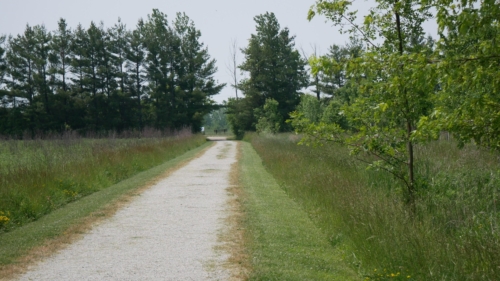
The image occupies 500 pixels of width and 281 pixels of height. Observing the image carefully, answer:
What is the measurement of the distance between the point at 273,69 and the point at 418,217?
6139 centimetres

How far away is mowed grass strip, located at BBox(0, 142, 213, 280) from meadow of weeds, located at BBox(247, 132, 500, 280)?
162 inches

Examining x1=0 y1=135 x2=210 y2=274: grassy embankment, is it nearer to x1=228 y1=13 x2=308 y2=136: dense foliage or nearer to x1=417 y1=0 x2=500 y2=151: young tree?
x1=417 y1=0 x2=500 y2=151: young tree

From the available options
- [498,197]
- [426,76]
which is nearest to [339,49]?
[498,197]

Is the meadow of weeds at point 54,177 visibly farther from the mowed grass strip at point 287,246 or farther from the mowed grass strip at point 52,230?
the mowed grass strip at point 287,246

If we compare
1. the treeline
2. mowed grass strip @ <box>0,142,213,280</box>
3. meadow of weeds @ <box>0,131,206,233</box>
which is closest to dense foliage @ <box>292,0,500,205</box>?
mowed grass strip @ <box>0,142,213,280</box>

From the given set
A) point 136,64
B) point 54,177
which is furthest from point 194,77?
point 54,177

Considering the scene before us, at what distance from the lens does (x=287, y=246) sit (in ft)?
24.2

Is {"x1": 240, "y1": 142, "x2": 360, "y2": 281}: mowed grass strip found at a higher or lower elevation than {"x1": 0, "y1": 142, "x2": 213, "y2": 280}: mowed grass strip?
lower

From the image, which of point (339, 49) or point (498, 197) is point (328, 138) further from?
point (339, 49)

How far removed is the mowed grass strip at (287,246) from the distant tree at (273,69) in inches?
2233

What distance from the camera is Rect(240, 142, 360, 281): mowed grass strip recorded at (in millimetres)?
6109

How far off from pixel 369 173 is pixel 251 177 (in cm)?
507

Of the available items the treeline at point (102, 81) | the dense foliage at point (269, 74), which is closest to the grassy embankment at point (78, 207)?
the treeline at point (102, 81)

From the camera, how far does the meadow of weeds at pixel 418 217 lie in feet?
18.5
